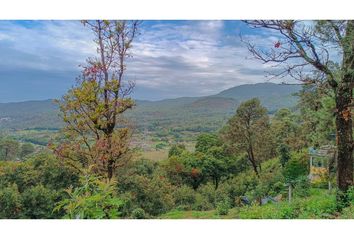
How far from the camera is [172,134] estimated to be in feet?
16.0

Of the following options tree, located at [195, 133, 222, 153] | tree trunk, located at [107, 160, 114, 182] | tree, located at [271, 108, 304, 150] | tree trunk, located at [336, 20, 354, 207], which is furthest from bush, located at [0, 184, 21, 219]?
tree trunk, located at [336, 20, 354, 207]

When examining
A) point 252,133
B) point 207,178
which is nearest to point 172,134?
point 252,133

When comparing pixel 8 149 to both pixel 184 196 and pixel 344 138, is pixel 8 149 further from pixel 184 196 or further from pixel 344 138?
pixel 344 138

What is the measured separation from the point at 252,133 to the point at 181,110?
1805 mm

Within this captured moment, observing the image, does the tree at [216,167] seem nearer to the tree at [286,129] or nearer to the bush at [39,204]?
the tree at [286,129]

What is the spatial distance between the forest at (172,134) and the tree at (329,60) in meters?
0.01

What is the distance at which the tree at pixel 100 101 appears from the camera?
14.3ft

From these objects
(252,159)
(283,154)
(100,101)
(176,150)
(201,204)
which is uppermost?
(100,101)

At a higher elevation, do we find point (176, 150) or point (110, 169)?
point (176, 150)

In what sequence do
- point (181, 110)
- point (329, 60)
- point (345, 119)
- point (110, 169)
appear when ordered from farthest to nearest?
point (181, 110) < point (110, 169) < point (329, 60) < point (345, 119)

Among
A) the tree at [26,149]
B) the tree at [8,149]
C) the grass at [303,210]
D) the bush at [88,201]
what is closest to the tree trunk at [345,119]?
the grass at [303,210]

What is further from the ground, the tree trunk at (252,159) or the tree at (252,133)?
the tree at (252,133)

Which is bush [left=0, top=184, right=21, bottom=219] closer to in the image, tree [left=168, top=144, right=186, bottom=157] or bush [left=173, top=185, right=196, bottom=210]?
tree [left=168, top=144, right=186, bottom=157]
